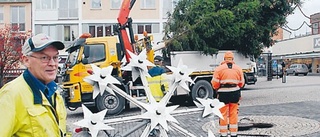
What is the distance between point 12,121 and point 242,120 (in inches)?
361

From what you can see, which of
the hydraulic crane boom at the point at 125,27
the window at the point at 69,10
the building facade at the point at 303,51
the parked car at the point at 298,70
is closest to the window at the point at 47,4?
the window at the point at 69,10

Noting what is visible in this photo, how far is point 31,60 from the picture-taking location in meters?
2.57

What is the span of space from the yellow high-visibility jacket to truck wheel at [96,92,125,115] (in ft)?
34.9

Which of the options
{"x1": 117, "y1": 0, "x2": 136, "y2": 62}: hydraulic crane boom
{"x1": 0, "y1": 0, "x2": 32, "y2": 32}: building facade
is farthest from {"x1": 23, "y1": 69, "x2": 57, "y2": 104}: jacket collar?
{"x1": 0, "y1": 0, "x2": 32, "y2": 32}: building facade

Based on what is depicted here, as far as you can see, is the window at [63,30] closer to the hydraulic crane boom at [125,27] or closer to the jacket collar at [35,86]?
the hydraulic crane boom at [125,27]

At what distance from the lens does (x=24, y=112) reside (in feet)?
7.53

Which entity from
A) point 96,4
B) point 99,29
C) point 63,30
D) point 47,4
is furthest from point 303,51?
point 47,4

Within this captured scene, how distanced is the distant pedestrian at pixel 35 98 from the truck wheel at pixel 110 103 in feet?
34.2

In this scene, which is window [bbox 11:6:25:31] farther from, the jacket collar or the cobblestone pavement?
the jacket collar

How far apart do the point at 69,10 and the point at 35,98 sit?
3713 cm

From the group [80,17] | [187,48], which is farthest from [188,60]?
[80,17]

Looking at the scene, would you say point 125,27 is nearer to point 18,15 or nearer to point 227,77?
point 227,77

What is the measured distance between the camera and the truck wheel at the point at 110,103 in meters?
13.0

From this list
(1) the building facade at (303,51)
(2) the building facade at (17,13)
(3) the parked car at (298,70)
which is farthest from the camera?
(1) the building facade at (303,51)
